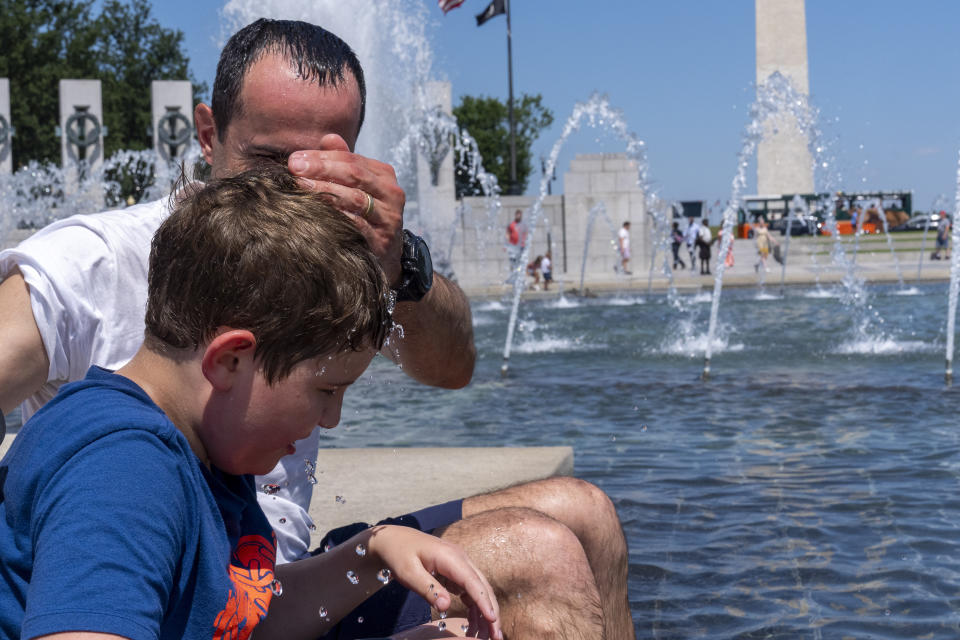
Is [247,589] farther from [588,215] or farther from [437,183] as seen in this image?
[588,215]

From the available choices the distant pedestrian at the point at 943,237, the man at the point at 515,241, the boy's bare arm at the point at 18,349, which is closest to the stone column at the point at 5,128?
the man at the point at 515,241

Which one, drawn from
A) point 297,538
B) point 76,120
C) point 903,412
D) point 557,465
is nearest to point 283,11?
point 76,120

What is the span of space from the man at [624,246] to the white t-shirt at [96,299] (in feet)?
78.0

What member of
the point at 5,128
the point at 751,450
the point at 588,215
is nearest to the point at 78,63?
the point at 5,128

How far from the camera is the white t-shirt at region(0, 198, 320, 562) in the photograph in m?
2.05

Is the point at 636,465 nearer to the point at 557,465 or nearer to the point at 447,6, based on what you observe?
the point at 557,465

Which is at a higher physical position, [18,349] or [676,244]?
[18,349]

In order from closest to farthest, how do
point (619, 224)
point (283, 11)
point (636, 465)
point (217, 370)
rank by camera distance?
point (217, 370) → point (636, 465) → point (283, 11) → point (619, 224)

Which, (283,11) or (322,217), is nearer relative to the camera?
(322,217)

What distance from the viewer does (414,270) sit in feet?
8.18

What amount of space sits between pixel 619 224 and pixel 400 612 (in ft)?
81.8

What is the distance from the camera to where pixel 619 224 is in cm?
2672

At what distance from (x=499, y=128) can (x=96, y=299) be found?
61.8 meters

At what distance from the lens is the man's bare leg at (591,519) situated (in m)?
2.30
